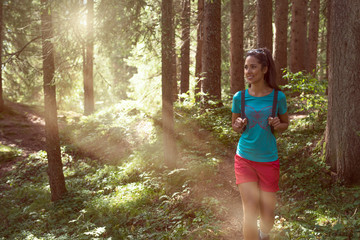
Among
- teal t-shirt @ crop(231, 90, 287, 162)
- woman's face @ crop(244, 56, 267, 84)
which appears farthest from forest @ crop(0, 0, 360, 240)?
woman's face @ crop(244, 56, 267, 84)

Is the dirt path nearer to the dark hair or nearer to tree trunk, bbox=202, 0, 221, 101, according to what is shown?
tree trunk, bbox=202, 0, 221, 101

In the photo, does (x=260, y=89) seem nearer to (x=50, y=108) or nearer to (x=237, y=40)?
(x=50, y=108)

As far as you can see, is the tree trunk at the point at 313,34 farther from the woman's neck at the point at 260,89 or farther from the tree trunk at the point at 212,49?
the woman's neck at the point at 260,89

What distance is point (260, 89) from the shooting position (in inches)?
130

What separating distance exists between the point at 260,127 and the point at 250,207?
94 centimetres

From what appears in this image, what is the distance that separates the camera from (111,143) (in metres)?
11.4

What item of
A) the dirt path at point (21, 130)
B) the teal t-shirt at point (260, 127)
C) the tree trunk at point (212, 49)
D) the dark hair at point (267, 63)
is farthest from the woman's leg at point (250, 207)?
the dirt path at point (21, 130)

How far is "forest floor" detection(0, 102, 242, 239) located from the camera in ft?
16.5

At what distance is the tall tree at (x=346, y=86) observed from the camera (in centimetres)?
481

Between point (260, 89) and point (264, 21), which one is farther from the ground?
point (264, 21)

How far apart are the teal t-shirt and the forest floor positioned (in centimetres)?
190

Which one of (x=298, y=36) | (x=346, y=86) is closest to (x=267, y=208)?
(x=346, y=86)

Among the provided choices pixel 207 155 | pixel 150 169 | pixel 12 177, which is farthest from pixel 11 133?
pixel 207 155

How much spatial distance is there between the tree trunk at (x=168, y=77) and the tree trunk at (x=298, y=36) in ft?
27.2
